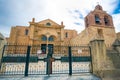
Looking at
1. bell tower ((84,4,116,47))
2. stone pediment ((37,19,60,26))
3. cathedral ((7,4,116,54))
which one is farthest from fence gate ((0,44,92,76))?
stone pediment ((37,19,60,26))

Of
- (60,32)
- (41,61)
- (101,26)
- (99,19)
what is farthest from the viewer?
(60,32)

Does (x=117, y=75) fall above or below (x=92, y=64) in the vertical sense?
below

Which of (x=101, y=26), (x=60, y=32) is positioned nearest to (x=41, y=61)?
(x=101, y=26)

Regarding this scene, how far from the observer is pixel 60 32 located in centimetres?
2903


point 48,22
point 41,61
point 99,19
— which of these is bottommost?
point 41,61

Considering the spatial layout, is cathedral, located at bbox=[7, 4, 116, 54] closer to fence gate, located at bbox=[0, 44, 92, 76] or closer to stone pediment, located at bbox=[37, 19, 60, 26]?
stone pediment, located at bbox=[37, 19, 60, 26]

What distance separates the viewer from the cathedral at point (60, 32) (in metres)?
22.4

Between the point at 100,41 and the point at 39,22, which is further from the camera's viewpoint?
the point at 39,22

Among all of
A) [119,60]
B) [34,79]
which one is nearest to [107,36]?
[119,60]

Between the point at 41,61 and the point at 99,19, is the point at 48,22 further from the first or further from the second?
the point at 41,61

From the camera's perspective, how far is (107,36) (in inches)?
874

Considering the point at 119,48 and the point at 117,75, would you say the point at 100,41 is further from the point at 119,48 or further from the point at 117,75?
the point at 117,75

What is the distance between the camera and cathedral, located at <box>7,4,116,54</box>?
22442 millimetres

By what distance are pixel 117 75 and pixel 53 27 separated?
24.1 meters
